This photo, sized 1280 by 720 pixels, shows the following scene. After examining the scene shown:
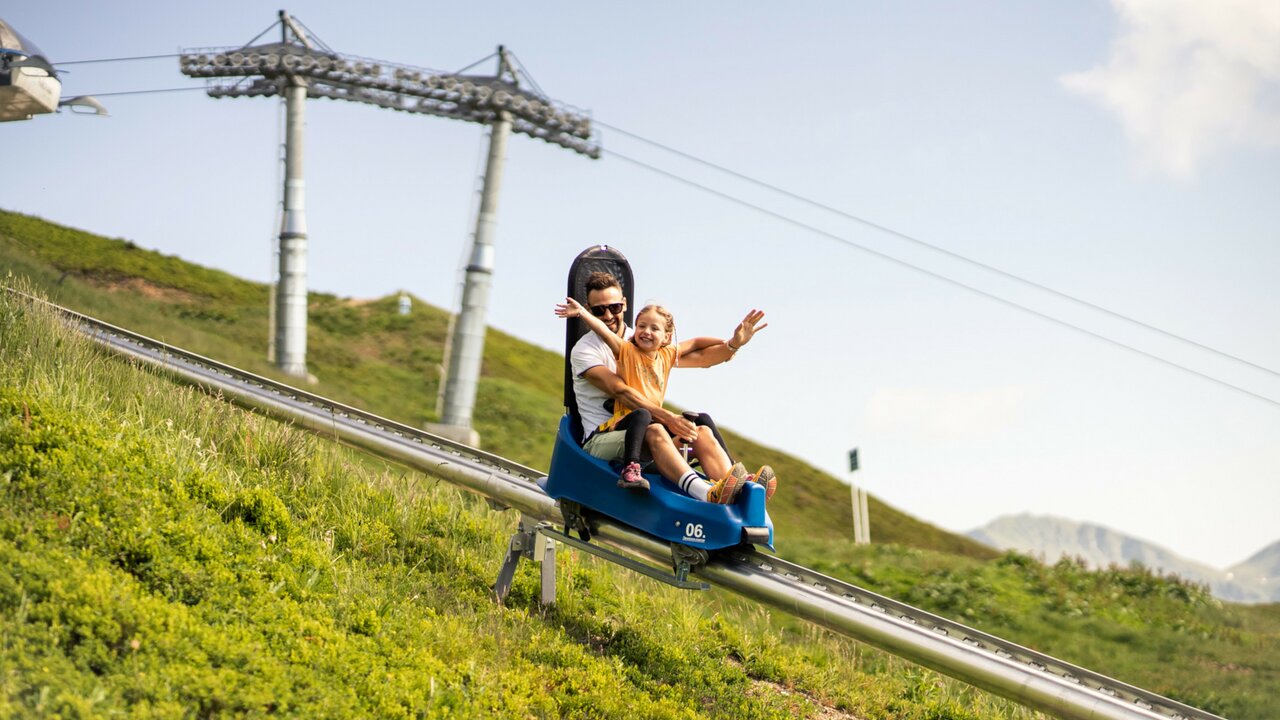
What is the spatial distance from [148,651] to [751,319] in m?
4.52

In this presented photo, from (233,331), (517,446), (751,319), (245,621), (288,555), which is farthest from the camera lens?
(233,331)

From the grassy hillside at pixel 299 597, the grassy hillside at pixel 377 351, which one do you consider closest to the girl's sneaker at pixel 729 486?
the grassy hillside at pixel 299 597

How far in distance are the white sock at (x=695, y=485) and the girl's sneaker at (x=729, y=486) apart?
61mm

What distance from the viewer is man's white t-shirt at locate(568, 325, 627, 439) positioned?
24.3 feet

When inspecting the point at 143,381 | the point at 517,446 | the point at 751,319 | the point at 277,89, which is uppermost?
the point at 277,89

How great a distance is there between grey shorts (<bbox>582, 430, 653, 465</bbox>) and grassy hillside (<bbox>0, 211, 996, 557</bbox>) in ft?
75.3

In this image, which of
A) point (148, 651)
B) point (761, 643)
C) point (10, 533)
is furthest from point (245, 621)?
point (761, 643)

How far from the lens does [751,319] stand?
7.71 meters

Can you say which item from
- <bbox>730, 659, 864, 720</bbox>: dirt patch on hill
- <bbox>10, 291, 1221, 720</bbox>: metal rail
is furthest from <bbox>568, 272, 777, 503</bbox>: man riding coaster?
<bbox>730, 659, 864, 720</bbox>: dirt patch on hill

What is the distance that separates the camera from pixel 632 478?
680cm

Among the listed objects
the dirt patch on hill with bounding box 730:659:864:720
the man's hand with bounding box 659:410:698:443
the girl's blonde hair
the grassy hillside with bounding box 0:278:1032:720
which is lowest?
the dirt patch on hill with bounding box 730:659:864:720

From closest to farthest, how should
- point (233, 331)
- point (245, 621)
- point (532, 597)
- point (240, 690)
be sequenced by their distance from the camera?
point (240, 690)
point (245, 621)
point (532, 597)
point (233, 331)

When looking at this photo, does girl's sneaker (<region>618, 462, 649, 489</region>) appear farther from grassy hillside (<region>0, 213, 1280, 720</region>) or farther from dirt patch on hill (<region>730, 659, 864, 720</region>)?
dirt patch on hill (<region>730, 659, 864, 720</region>)

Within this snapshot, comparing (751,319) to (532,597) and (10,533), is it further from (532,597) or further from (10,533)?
(10,533)
